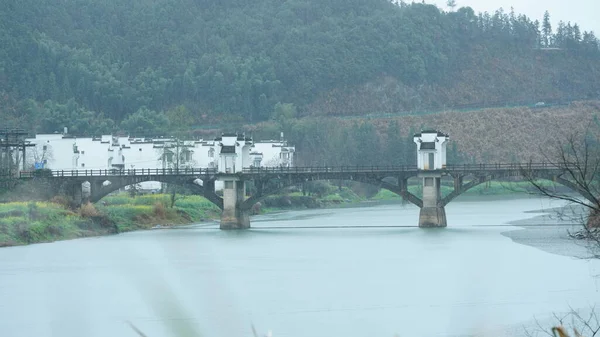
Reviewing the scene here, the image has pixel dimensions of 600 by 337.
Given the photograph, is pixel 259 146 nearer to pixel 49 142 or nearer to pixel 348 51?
pixel 49 142

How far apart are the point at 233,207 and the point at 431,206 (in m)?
13.6

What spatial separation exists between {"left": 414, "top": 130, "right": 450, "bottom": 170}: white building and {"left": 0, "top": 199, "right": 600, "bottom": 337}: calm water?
10.5 m

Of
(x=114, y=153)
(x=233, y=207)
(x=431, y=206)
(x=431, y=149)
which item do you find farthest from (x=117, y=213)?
(x=431, y=149)

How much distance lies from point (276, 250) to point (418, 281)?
56.9 feet

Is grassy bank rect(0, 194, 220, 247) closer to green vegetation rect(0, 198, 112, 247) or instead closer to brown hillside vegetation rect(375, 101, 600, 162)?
green vegetation rect(0, 198, 112, 247)

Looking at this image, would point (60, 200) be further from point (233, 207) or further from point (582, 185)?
point (582, 185)

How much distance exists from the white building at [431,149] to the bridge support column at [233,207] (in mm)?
12668

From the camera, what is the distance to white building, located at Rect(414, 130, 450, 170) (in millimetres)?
87175

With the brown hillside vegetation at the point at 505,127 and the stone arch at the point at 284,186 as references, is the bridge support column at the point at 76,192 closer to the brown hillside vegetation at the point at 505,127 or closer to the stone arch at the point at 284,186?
the stone arch at the point at 284,186

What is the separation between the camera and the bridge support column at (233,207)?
85062 mm

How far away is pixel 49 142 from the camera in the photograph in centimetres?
10444

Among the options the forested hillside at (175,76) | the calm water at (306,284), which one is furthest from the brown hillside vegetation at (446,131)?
the calm water at (306,284)

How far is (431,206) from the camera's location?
3302 inches

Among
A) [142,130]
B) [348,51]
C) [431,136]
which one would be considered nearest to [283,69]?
[348,51]
